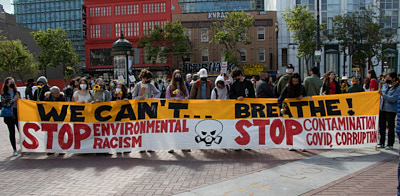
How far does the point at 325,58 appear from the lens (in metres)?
40.4

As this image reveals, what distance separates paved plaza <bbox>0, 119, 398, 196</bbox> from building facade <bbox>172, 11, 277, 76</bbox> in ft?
114

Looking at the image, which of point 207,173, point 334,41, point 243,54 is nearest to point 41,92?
point 207,173

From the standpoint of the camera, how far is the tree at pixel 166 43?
3969 cm

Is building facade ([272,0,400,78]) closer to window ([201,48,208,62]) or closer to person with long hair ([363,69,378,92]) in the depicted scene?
window ([201,48,208,62])

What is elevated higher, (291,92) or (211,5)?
(211,5)

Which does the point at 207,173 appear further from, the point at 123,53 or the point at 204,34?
the point at 204,34

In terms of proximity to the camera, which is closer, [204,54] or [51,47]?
[51,47]

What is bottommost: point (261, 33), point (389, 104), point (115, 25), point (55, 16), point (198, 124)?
point (198, 124)

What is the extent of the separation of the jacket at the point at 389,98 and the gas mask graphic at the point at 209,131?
3.79 m

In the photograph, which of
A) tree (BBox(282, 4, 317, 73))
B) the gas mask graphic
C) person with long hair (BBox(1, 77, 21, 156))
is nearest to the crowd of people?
person with long hair (BBox(1, 77, 21, 156))

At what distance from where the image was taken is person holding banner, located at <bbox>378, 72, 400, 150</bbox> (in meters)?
6.72

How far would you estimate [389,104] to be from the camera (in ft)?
22.7

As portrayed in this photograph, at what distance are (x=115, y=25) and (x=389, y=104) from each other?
4404cm

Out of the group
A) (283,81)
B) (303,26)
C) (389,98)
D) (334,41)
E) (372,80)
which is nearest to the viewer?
(389,98)
